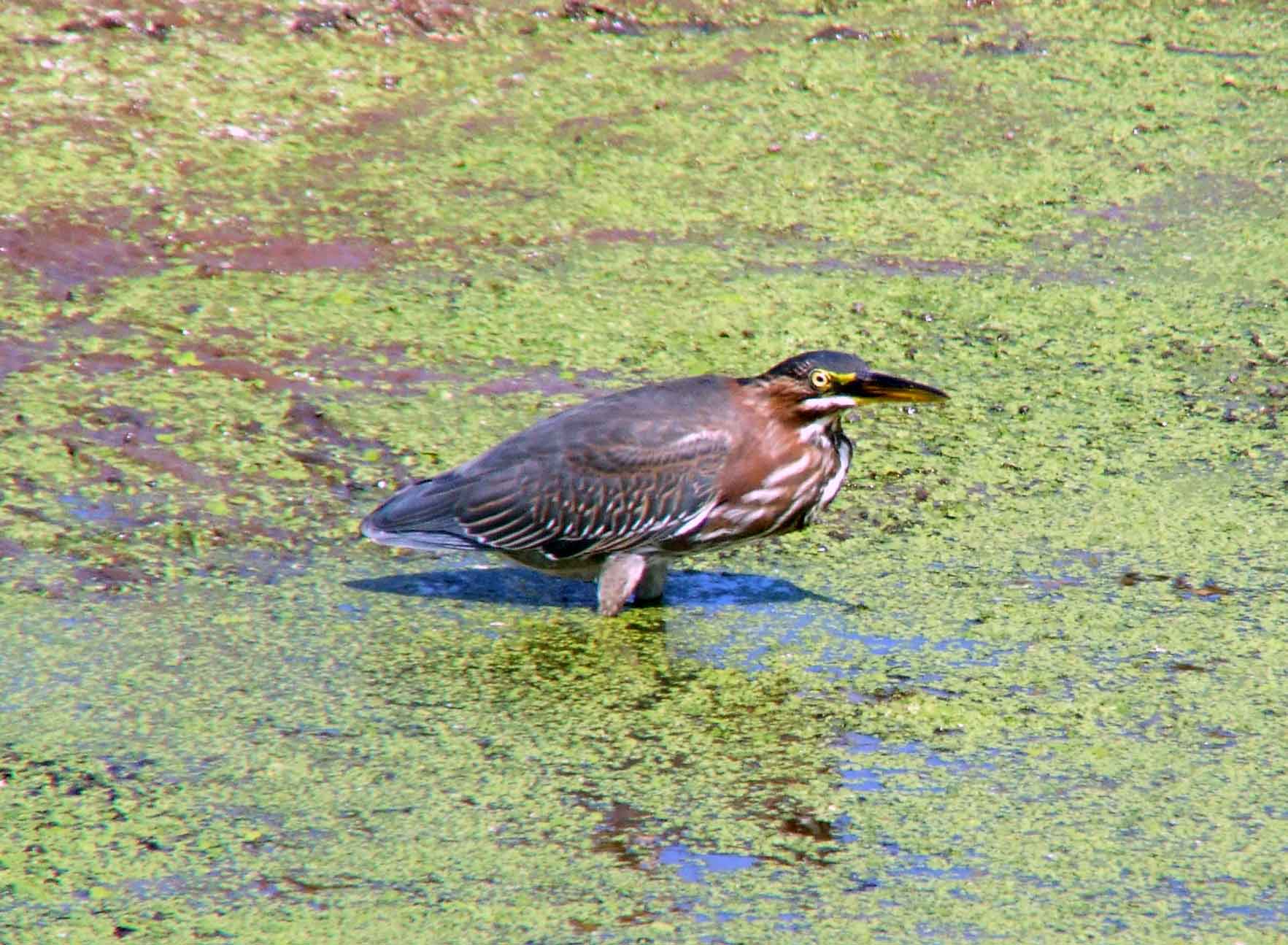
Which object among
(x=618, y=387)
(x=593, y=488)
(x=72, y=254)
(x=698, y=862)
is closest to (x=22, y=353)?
(x=72, y=254)

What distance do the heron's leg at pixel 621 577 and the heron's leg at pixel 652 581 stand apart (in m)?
0.05

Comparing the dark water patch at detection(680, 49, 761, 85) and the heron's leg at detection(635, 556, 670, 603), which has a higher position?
the dark water patch at detection(680, 49, 761, 85)

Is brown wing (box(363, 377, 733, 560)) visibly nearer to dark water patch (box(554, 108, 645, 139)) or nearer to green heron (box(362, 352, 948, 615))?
green heron (box(362, 352, 948, 615))

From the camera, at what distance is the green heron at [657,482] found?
419 centimetres

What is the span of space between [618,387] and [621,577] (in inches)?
46.7

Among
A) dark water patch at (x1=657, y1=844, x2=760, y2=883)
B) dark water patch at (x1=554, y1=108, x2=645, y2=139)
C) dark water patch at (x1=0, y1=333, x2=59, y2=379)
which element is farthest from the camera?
dark water patch at (x1=554, y1=108, x2=645, y2=139)

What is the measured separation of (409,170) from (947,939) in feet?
14.0

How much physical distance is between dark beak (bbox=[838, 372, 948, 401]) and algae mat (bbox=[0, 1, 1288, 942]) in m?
0.48

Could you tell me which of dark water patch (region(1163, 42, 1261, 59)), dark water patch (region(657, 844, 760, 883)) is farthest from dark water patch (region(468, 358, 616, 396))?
dark water patch (region(1163, 42, 1261, 59))

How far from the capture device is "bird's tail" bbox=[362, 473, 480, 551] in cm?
426

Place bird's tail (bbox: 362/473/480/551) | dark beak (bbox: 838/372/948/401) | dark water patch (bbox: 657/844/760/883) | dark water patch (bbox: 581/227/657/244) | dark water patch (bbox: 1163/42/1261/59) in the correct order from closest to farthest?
dark water patch (bbox: 657/844/760/883)
dark beak (bbox: 838/372/948/401)
bird's tail (bbox: 362/473/480/551)
dark water patch (bbox: 581/227/657/244)
dark water patch (bbox: 1163/42/1261/59)

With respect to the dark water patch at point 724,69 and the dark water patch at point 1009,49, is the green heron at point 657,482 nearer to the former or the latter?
the dark water patch at point 724,69

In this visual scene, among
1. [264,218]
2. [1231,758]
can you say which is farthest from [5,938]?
[264,218]

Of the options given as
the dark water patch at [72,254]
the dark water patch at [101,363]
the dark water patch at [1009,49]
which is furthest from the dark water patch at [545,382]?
the dark water patch at [1009,49]
